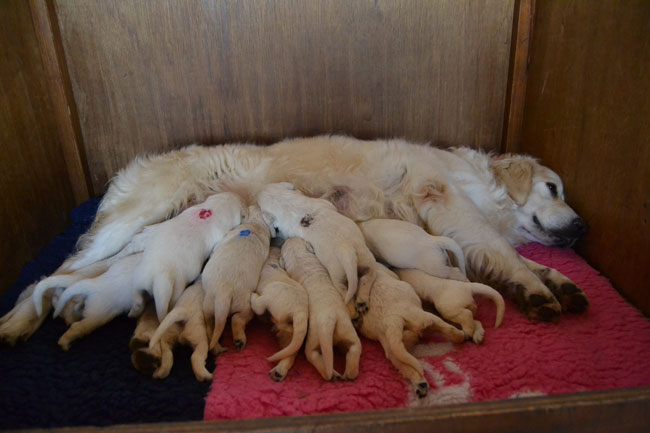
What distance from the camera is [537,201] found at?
90.5 inches

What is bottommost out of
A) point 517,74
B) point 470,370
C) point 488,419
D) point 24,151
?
point 470,370

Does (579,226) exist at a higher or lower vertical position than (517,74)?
lower

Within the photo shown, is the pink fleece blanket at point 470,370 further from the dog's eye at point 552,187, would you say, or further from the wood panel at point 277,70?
the wood panel at point 277,70

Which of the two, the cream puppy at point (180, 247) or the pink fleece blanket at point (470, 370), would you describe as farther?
the cream puppy at point (180, 247)

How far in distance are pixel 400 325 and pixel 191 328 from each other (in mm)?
639

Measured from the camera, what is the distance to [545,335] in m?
1.53

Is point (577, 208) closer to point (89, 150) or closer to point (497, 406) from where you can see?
point (497, 406)

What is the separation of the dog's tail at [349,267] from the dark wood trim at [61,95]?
1.70m

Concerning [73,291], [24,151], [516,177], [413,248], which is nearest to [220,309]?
[73,291]

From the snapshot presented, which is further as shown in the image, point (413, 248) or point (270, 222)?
point (270, 222)

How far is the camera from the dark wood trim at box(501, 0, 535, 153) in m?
2.40

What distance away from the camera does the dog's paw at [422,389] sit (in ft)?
4.07

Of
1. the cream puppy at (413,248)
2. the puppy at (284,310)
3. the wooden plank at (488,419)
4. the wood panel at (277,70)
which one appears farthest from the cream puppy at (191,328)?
the wood panel at (277,70)

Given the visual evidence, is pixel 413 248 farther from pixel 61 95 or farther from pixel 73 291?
pixel 61 95
